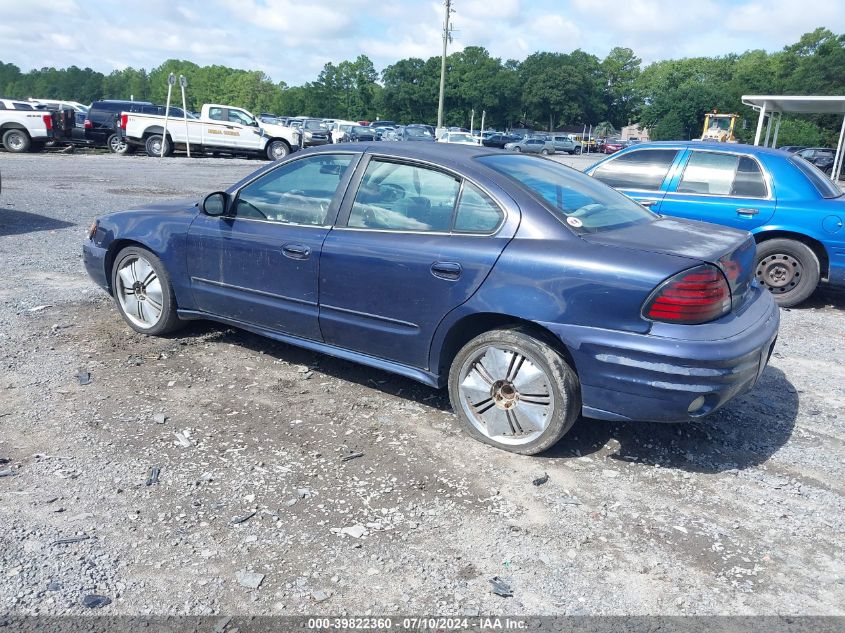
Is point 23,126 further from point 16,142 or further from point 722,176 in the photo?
point 722,176

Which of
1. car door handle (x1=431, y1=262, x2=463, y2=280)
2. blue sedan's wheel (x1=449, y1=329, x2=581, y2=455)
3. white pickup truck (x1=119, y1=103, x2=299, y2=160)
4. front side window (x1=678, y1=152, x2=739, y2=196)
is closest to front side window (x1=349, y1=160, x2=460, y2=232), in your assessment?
Answer: car door handle (x1=431, y1=262, x2=463, y2=280)

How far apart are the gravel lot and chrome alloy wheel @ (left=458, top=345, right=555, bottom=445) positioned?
154mm

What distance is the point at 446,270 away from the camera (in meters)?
3.80

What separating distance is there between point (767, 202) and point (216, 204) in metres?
5.51

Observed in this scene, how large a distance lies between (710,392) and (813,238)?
4.59 meters

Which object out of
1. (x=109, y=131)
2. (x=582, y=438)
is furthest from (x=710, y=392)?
(x=109, y=131)

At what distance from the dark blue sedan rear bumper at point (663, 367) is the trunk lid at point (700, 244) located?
287 mm

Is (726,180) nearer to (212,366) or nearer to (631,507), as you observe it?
(631,507)

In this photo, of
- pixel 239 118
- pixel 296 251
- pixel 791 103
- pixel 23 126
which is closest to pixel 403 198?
pixel 296 251

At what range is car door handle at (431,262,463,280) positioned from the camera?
3771 millimetres

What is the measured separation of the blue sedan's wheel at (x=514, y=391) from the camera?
3.62 m

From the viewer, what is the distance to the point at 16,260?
772 cm

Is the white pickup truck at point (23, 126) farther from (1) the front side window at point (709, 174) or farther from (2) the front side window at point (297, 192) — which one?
(1) the front side window at point (709, 174)

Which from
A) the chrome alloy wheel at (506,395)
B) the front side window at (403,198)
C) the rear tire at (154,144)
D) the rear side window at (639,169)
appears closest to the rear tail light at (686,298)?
the chrome alloy wheel at (506,395)
